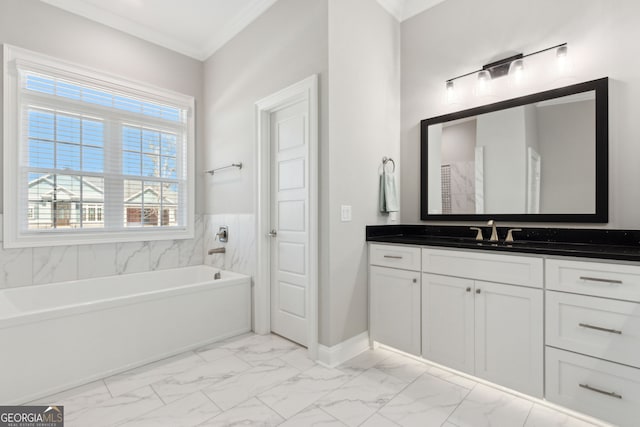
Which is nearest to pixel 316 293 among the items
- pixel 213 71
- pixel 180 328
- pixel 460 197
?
pixel 180 328

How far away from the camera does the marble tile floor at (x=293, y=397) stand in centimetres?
163

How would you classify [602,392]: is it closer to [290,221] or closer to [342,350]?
[342,350]

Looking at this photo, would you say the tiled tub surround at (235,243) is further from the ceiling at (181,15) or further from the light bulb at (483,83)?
the light bulb at (483,83)

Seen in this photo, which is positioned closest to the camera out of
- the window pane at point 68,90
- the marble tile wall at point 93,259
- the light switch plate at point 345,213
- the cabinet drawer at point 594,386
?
the cabinet drawer at point 594,386

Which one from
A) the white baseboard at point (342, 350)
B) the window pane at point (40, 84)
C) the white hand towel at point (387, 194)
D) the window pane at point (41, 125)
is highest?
the window pane at point (40, 84)

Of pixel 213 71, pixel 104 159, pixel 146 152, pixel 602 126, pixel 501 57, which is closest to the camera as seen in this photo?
pixel 602 126

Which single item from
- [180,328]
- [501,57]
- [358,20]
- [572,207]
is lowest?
[180,328]

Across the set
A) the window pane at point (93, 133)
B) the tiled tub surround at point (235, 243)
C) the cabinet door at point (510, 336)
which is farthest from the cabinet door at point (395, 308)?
the window pane at point (93, 133)

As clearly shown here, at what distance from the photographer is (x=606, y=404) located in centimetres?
143

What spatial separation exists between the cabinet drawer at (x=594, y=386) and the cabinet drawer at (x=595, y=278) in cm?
33

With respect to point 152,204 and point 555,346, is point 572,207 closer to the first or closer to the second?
point 555,346

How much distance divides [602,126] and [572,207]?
522mm

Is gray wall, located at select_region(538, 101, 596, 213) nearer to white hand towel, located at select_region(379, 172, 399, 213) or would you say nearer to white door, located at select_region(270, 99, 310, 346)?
white hand towel, located at select_region(379, 172, 399, 213)

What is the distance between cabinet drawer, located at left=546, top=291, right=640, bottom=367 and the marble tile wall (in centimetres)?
336
